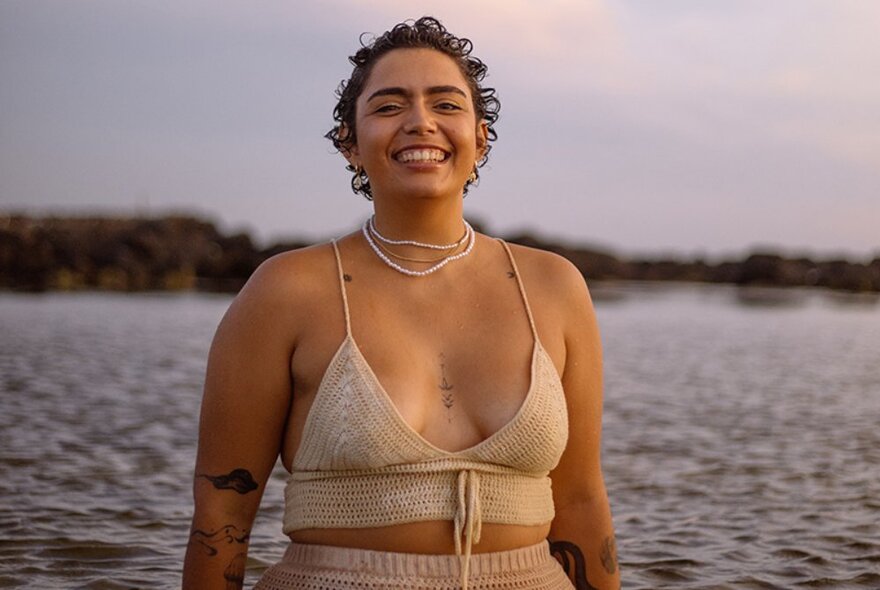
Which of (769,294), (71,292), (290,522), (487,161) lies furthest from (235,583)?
(769,294)

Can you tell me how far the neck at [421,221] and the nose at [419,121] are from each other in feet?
0.61

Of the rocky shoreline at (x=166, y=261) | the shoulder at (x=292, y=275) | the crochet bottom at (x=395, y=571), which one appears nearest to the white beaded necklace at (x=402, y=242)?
the shoulder at (x=292, y=275)

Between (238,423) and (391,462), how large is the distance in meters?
0.38

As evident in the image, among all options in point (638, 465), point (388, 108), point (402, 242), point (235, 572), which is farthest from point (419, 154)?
point (638, 465)

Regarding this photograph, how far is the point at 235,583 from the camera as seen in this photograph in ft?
9.24

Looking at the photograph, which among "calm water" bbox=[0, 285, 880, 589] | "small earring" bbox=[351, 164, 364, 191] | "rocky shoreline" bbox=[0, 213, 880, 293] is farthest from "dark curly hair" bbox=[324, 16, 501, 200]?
"rocky shoreline" bbox=[0, 213, 880, 293]

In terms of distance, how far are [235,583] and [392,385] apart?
0.61 m

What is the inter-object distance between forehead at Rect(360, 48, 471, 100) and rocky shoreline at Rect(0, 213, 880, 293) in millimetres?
35680

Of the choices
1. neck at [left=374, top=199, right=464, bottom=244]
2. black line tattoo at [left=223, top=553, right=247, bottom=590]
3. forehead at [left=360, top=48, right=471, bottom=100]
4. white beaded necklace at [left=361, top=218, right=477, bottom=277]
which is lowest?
black line tattoo at [left=223, top=553, right=247, bottom=590]

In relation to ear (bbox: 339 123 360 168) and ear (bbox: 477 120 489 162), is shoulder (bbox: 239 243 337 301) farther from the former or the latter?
ear (bbox: 477 120 489 162)

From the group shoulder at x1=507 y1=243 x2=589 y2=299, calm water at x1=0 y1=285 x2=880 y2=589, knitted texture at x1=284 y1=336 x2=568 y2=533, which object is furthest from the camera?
calm water at x1=0 y1=285 x2=880 y2=589

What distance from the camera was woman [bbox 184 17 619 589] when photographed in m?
2.62

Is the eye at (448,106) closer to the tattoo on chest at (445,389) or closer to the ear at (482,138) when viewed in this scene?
the ear at (482,138)

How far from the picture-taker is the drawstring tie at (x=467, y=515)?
2.60 metres
